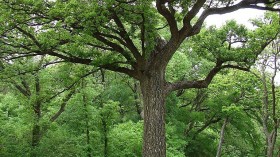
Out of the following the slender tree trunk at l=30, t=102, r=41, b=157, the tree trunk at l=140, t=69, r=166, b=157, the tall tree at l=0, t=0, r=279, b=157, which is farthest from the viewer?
the slender tree trunk at l=30, t=102, r=41, b=157

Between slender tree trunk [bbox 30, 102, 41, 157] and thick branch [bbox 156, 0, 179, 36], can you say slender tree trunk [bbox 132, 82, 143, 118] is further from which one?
thick branch [bbox 156, 0, 179, 36]

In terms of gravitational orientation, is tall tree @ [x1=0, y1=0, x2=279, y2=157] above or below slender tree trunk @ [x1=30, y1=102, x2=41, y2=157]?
above

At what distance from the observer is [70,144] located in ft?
34.5

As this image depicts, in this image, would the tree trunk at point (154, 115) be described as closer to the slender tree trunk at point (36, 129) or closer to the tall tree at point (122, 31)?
the tall tree at point (122, 31)

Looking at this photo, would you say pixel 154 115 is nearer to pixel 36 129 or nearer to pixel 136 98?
pixel 36 129

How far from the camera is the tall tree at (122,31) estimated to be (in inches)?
A: 288

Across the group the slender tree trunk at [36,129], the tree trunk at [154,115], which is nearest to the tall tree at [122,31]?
the tree trunk at [154,115]

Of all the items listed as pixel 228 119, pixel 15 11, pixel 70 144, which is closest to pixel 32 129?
pixel 70 144

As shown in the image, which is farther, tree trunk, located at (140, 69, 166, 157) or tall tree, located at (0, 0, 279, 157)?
tree trunk, located at (140, 69, 166, 157)

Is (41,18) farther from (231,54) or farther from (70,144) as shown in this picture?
(231,54)

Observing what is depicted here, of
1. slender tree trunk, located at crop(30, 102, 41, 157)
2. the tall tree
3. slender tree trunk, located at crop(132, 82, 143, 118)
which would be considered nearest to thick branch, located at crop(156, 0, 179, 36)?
the tall tree

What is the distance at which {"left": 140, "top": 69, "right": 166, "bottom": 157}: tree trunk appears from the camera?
26.2ft

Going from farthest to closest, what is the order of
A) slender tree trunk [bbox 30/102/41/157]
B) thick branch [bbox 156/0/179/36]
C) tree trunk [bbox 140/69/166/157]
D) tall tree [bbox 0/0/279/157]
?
slender tree trunk [bbox 30/102/41/157]
tree trunk [bbox 140/69/166/157]
thick branch [bbox 156/0/179/36]
tall tree [bbox 0/0/279/157]

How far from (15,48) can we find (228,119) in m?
12.8
